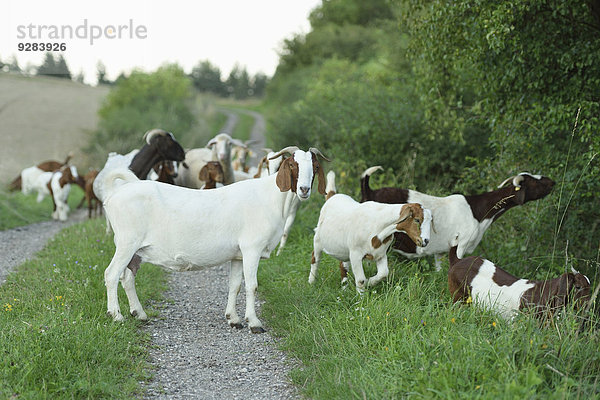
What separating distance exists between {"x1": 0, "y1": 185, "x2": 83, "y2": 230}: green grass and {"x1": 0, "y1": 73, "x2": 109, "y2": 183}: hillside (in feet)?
12.4

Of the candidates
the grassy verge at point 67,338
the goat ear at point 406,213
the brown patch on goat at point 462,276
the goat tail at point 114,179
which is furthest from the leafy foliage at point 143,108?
the brown patch on goat at point 462,276

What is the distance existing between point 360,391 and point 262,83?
321 ft

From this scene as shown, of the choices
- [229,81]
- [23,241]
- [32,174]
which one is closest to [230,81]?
[229,81]

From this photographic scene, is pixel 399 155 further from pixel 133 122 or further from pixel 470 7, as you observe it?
pixel 133 122

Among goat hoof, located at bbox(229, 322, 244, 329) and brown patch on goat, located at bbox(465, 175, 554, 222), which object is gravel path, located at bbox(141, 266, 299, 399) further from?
brown patch on goat, located at bbox(465, 175, 554, 222)

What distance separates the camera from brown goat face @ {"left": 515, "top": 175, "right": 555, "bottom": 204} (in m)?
7.60

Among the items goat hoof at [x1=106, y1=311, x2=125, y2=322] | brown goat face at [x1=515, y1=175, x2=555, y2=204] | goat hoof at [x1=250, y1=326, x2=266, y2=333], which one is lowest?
goat hoof at [x1=250, y1=326, x2=266, y2=333]

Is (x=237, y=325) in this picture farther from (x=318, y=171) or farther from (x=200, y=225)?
(x=318, y=171)

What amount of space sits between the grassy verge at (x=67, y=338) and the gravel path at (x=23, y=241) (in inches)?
50.4

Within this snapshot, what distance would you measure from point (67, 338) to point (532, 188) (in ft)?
19.3

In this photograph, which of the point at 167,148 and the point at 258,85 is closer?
the point at 167,148

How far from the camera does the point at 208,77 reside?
9456 centimetres

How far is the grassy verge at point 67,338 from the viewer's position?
4309mm

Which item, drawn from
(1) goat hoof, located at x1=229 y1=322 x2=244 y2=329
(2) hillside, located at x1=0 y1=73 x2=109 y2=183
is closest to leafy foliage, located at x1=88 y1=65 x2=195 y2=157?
(2) hillside, located at x1=0 y1=73 x2=109 y2=183
